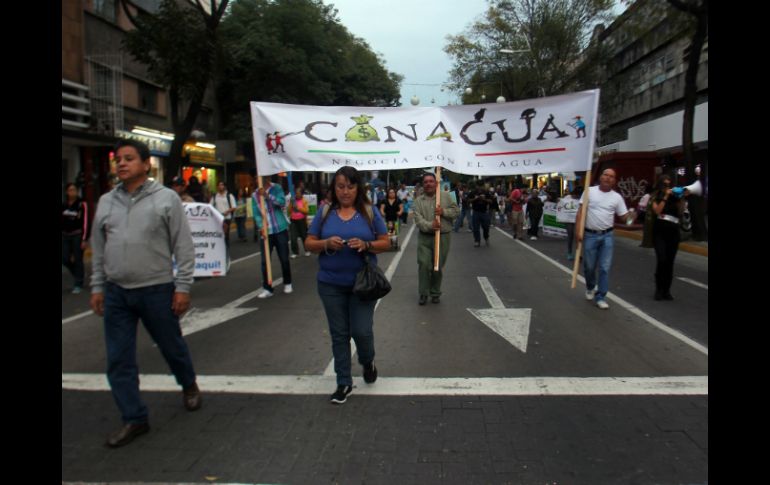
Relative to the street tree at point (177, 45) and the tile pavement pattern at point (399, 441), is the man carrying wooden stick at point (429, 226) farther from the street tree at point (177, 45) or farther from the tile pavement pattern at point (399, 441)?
the street tree at point (177, 45)

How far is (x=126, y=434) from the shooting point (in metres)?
3.74

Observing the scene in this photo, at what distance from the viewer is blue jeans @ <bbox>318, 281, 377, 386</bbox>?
14.2 feet

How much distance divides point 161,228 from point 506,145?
491 centimetres

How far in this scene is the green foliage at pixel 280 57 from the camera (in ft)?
92.9

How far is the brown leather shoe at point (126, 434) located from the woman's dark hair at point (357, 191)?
2.02 m

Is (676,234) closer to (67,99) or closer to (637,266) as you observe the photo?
(637,266)

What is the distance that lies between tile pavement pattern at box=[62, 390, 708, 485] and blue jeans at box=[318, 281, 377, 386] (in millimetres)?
291

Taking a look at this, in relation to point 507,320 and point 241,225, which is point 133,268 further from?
point 241,225

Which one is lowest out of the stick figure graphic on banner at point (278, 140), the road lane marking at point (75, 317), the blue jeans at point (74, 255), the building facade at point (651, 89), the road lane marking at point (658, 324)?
the road lane marking at point (75, 317)

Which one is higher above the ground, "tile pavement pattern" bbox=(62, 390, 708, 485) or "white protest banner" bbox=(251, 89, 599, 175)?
"white protest banner" bbox=(251, 89, 599, 175)

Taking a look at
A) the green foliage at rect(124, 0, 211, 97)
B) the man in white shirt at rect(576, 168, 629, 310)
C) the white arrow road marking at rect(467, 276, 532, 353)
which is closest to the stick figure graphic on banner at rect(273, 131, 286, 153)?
the white arrow road marking at rect(467, 276, 532, 353)

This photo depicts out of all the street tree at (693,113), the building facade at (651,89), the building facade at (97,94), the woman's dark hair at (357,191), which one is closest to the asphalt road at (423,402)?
the woman's dark hair at (357,191)

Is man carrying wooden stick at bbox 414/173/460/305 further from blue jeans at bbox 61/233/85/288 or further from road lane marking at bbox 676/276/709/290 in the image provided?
blue jeans at bbox 61/233/85/288

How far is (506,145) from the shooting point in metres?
7.51
